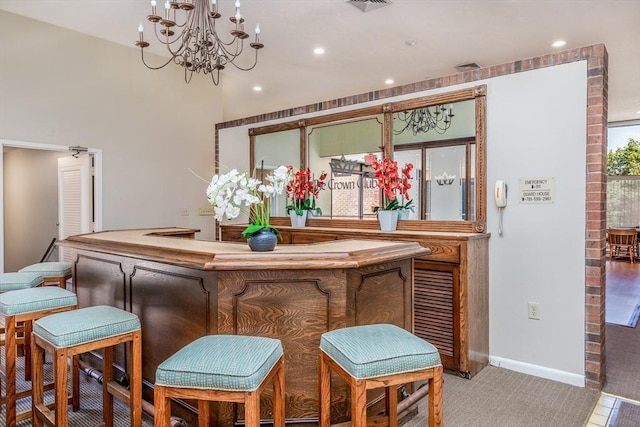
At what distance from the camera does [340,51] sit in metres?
5.19

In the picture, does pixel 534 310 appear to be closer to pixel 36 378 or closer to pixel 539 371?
pixel 539 371

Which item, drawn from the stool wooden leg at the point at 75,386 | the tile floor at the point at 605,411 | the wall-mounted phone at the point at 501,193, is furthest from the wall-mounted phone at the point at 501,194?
the stool wooden leg at the point at 75,386

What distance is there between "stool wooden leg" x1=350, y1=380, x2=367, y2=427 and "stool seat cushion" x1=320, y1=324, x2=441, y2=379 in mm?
33

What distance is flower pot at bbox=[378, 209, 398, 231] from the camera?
360 cm

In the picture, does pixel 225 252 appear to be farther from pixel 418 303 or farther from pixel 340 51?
pixel 340 51

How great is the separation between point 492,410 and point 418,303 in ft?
3.10

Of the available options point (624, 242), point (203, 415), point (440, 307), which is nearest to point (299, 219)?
point (440, 307)

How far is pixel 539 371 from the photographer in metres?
3.02

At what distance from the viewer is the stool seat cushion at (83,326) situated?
183 centimetres

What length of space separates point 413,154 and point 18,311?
316 centimetres

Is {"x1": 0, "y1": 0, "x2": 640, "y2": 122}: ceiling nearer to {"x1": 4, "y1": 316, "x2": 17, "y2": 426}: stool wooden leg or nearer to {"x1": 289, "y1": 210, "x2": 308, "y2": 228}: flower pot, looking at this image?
{"x1": 289, "y1": 210, "x2": 308, "y2": 228}: flower pot

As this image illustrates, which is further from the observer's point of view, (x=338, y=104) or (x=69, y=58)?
(x=69, y=58)

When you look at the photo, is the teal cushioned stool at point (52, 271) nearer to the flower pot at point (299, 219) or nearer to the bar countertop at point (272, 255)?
the bar countertop at point (272, 255)

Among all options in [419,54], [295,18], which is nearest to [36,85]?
[295,18]
